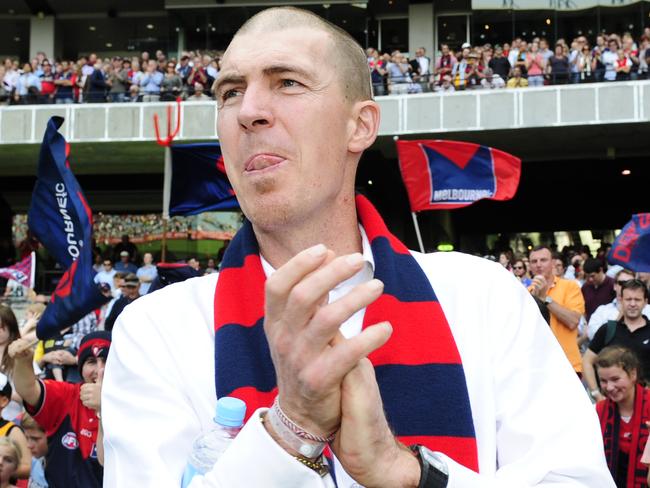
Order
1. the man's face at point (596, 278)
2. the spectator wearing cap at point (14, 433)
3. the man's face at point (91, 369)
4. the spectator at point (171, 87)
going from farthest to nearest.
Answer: the spectator at point (171, 87) < the man's face at point (596, 278) < the man's face at point (91, 369) < the spectator wearing cap at point (14, 433)

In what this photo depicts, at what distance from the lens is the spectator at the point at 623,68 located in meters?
21.2

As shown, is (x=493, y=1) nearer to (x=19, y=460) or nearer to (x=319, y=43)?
(x=19, y=460)

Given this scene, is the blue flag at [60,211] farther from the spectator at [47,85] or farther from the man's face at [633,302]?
the spectator at [47,85]

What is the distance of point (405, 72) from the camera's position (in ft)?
74.6

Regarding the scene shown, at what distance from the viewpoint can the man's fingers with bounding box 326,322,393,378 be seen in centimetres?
133

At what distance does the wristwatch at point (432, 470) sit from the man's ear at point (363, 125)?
728mm

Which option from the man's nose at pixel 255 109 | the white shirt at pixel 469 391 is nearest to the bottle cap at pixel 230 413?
the white shirt at pixel 469 391

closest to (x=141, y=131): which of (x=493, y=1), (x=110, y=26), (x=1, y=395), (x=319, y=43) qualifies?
(x=110, y=26)

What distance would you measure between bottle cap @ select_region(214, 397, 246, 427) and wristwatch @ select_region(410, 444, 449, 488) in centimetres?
30

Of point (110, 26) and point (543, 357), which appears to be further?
point (110, 26)

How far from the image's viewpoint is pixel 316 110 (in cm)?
185

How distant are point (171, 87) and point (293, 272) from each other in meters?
22.6

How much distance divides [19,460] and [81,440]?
0.40 metres

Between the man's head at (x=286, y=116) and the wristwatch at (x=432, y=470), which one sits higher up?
the man's head at (x=286, y=116)
